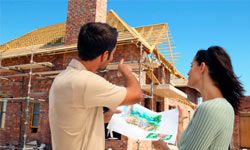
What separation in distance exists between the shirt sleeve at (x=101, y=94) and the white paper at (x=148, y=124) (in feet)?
6.78

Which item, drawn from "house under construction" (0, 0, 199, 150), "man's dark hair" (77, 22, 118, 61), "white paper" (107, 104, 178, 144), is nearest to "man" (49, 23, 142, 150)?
"man's dark hair" (77, 22, 118, 61)

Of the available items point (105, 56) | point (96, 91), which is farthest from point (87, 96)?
point (105, 56)

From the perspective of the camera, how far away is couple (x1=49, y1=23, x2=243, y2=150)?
1.86m

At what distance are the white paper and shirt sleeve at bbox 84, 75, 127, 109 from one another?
6.78ft

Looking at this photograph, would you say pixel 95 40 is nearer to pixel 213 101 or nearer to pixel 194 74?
pixel 194 74

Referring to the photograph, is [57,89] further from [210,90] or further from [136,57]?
[136,57]

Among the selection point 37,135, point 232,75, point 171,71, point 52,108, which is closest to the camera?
point 232,75

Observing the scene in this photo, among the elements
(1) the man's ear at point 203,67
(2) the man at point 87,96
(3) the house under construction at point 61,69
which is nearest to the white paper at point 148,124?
(2) the man at point 87,96

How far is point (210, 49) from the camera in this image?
1.95 metres

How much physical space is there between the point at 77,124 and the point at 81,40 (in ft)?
1.88

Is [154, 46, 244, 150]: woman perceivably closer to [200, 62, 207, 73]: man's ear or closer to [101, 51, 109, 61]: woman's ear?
[200, 62, 207, 73]: man's ear

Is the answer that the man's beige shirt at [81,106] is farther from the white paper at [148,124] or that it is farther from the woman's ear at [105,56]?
the white paper at [148,124]

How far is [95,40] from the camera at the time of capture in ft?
6.30

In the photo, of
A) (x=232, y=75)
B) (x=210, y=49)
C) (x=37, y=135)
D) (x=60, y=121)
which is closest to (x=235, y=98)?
(x=232, y=75)
